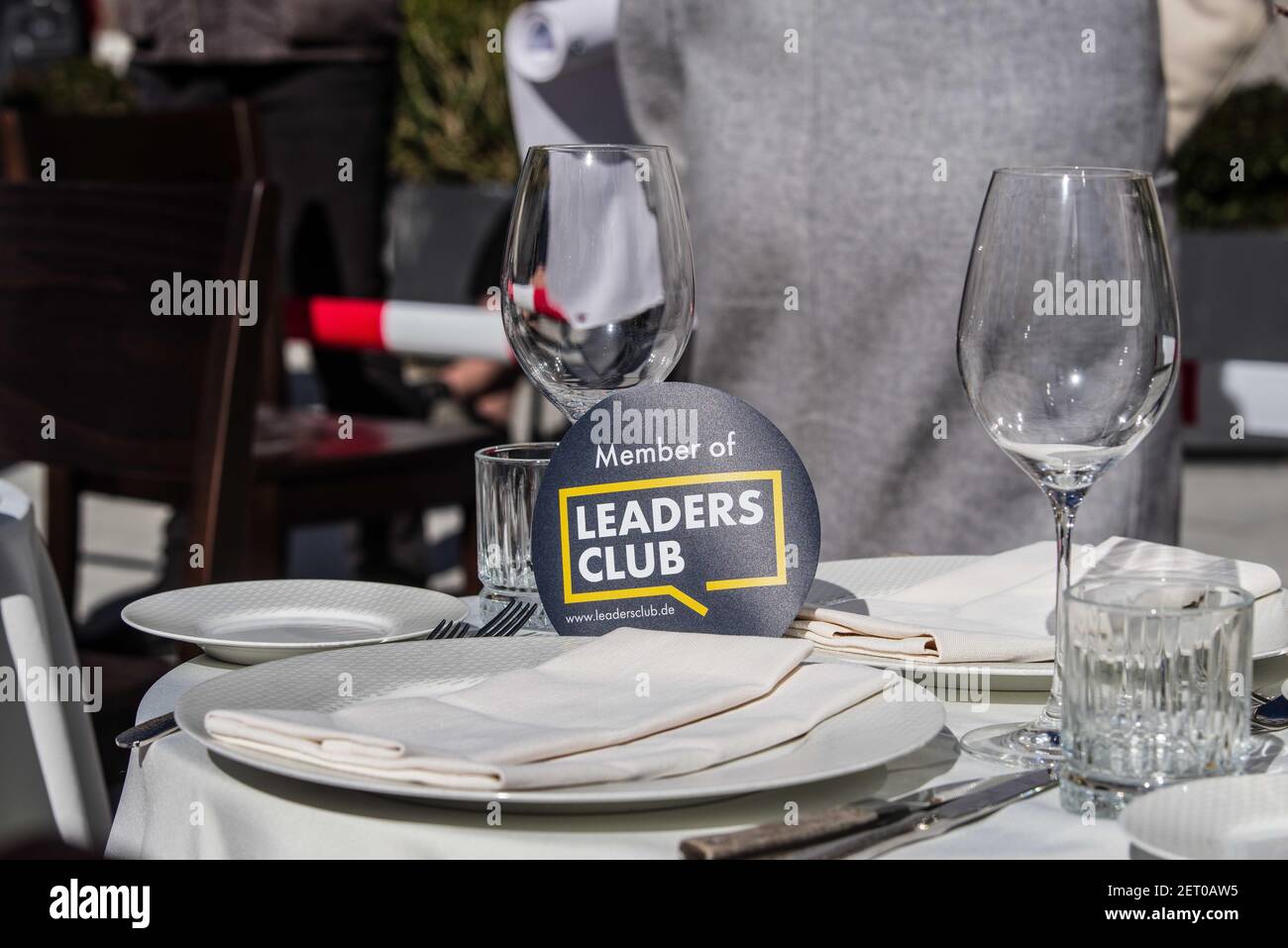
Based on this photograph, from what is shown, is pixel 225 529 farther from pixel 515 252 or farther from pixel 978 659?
pixel 978 659

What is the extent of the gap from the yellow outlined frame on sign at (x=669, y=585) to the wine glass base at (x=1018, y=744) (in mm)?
157

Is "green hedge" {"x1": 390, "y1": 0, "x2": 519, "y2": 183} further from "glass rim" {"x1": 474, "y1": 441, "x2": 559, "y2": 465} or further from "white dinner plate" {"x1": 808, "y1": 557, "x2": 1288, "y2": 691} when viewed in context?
"white dinner plate" {"x1": 808, "y1": 557, "x2": 1288, "y2": 691}

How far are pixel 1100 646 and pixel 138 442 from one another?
149 centimetres

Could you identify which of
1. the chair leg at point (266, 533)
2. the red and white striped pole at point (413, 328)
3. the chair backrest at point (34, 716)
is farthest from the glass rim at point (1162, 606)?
the red and white striped pole at point (413, 328)

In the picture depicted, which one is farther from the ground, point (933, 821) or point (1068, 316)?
point (1068, 316)

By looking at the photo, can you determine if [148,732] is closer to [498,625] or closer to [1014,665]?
[498,625]

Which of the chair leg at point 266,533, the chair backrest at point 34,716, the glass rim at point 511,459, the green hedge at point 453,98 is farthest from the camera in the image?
the green hedge at point 453,98

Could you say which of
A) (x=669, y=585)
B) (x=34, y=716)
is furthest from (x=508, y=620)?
(x=34, y=716)

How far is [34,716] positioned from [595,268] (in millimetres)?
757

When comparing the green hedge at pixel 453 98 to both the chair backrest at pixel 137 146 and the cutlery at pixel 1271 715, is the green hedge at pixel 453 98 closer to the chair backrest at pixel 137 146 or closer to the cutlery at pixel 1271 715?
the chair backrest at pixel 137 146

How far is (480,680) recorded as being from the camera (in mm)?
918

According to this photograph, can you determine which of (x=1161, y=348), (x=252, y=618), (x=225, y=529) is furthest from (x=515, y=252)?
(x=225, y=529)

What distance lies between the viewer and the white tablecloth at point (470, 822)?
2.40ft

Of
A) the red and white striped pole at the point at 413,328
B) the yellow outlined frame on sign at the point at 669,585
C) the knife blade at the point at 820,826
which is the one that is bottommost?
the knife blade at the point at 820,826
